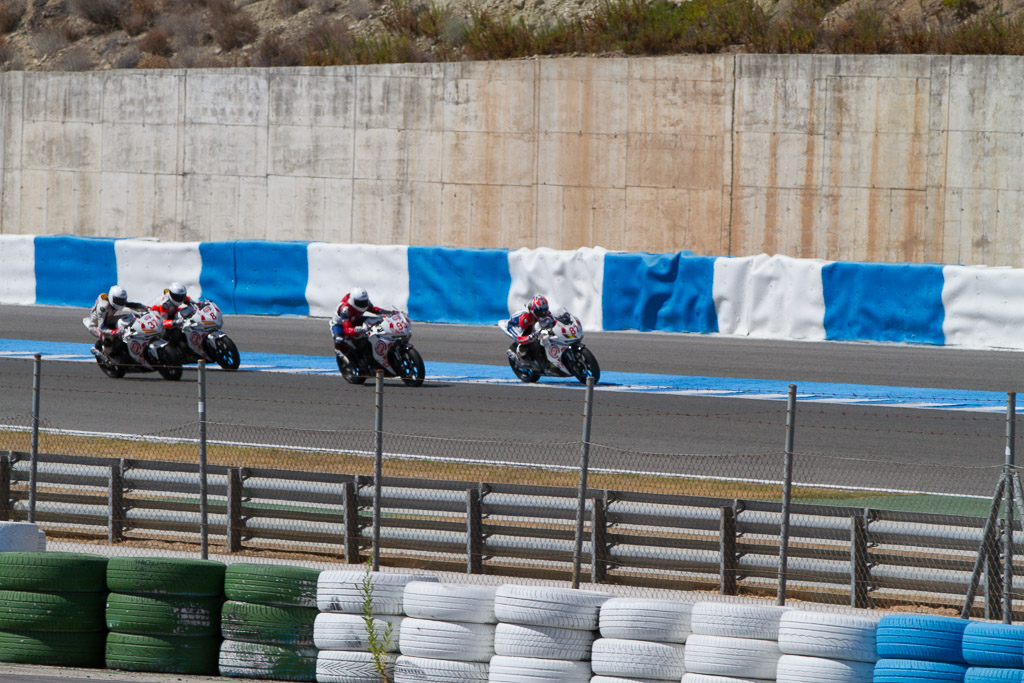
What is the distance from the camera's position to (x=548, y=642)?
7.72 m

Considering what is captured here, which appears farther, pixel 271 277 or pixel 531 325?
pixel 271 277

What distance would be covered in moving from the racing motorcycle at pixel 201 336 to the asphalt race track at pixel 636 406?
32 centimetres

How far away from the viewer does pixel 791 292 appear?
22.3m

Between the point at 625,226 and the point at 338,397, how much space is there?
10.7 meters

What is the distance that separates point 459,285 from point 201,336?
21.9 feet

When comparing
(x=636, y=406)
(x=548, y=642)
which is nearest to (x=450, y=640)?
(x=548, y=642)

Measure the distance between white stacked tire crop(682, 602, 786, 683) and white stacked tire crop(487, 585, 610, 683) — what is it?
583 mm

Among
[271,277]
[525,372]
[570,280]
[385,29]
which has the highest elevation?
[385,29]

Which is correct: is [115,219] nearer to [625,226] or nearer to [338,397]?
[625,226]

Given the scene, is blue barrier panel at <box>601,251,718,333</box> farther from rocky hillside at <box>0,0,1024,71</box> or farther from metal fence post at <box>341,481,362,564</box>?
metal fence post at <box>341,481,362,564</box>

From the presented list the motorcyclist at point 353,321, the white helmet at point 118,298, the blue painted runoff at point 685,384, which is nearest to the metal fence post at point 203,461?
the blue painted runoff at point 685,384

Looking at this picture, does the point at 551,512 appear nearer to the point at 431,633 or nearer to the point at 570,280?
the point at 431,633

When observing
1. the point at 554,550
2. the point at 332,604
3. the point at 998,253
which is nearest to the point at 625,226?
the point at 998,253

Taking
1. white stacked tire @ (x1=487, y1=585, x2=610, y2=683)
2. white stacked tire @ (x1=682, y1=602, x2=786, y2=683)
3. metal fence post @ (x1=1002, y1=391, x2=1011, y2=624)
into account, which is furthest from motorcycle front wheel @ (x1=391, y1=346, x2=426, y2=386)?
white stacked tire @ (x1=682, y1=602, x2=786, y2=683)
